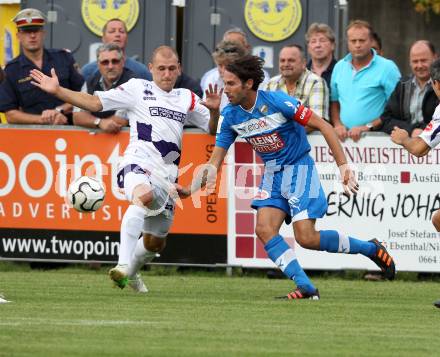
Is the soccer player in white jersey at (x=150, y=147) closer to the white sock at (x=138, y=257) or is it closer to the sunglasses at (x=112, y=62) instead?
the white sock at (x=138, y=257)

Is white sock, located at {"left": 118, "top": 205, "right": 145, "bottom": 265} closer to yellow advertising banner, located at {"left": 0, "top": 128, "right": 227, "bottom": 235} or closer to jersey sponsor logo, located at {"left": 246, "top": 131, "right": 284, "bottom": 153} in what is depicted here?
jersey sponsor logo, located at {"left": 246, "top": 131, "right": 284, "bottom": 153}

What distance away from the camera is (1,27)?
18359 millimetres

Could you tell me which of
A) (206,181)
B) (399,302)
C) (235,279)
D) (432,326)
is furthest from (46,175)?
(432,326)

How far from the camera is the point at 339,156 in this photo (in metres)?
11.4

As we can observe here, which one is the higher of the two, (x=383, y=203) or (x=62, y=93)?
(x=62, y=93)

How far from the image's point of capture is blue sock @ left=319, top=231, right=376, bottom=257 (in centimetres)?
1183

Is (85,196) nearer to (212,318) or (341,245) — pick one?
(341,245)

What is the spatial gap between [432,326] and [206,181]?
3.05 meters

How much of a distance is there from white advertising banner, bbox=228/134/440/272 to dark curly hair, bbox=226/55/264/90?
9.10 ft

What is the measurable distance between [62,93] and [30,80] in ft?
10.4

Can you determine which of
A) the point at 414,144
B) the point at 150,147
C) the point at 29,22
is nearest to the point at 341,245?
the point at 414,144

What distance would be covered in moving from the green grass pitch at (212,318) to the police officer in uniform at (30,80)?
1.86m

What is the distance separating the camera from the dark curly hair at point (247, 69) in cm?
1157

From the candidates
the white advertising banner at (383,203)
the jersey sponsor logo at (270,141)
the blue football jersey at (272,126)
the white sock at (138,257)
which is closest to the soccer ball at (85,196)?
the white sock at (138,257)
